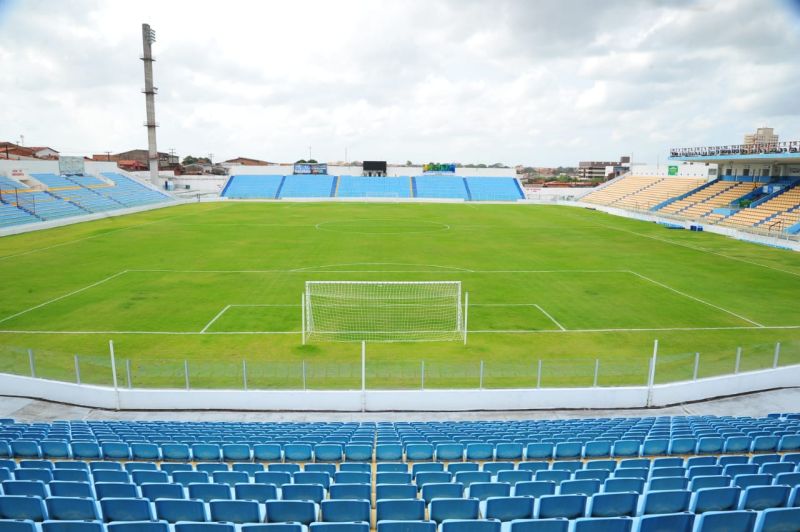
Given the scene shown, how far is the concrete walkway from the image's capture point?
14.5m

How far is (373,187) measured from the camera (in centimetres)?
9925

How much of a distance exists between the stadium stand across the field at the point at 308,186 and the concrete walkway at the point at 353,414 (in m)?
79.8

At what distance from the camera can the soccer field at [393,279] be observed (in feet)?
50.0

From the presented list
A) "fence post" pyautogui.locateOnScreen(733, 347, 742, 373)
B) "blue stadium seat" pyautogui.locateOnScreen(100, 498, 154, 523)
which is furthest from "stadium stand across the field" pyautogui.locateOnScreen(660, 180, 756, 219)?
"blue stadium seat" pyautogui.locateOnScreen(100, 498, 154, 523)

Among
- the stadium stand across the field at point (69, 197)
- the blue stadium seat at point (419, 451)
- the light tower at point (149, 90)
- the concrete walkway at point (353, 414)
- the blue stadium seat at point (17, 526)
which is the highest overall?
the light tower at point (149, 90)

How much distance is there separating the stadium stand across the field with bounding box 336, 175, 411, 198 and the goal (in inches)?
2673

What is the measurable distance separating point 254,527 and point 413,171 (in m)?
106

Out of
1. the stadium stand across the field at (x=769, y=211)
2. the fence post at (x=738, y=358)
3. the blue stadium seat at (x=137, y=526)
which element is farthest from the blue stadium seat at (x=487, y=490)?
the stadium stand across the field at (x=769, y=211)

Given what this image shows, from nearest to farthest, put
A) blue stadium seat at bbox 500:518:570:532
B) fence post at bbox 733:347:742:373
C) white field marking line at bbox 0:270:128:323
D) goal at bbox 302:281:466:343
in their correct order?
blue stadium seat at bbox 500:518:570:532
fence post at bbox 733:347:742:373
goal at bbox 302:281:466:343
white field marking line at bbox 0:270:128:323

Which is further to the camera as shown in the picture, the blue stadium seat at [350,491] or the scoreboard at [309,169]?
the scoreboard at [309,169]

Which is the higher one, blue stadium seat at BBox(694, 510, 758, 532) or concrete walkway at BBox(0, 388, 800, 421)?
blue stadium seat at BBox(694, 510, 758, 532)

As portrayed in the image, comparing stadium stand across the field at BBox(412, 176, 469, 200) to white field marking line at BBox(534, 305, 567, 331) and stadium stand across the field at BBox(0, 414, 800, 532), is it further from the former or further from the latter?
stadium stand across the field at BBox(0, 414, 800, 532)

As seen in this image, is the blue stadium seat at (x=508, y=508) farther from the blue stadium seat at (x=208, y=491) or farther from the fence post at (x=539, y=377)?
the fence post at (x=539, y=377)

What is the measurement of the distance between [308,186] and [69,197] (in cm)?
4175
